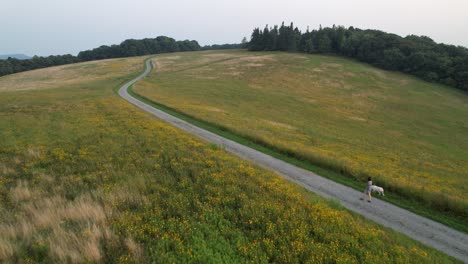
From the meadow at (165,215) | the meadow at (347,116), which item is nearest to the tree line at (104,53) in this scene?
the meadow at (347,116)

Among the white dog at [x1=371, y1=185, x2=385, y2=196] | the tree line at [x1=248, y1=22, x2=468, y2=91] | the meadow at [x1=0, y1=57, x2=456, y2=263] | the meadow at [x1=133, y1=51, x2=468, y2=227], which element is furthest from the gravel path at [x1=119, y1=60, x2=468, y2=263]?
the tree line at [x1=248, y1=22, x2=468, y2=91]

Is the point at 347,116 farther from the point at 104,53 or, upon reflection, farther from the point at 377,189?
the point at 104,53

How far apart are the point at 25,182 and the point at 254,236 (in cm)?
1121

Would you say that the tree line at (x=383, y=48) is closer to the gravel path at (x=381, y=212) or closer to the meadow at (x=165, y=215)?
the gravel path at (x=381, y=212)

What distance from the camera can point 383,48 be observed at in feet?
336

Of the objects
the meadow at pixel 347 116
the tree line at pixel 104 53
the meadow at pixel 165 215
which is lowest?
the meadow at pixel 347 116

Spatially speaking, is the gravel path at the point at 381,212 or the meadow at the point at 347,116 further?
the meadow at the point at 347,116

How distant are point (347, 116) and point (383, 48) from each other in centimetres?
7713

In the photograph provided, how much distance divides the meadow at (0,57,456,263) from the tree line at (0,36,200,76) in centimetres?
14095

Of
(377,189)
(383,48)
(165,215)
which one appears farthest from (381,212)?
(383,48)

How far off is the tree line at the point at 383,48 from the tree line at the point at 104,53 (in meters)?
78.7

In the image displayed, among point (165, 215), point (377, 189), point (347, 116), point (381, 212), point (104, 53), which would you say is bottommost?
point (347, 116)

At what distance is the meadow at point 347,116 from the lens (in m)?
18.6

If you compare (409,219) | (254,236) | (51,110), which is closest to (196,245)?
(254,236)
